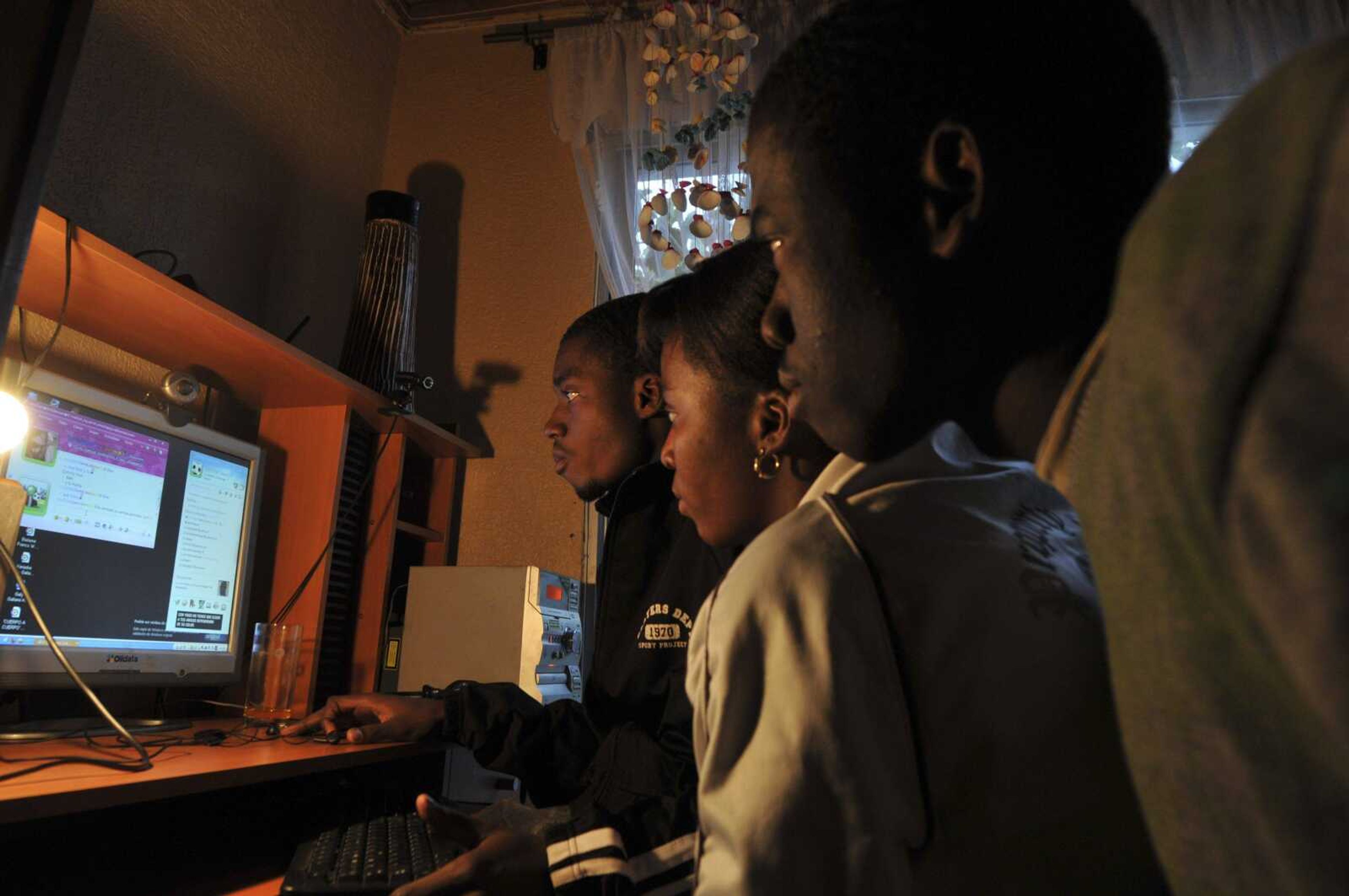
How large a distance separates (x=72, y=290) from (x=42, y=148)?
92 cm

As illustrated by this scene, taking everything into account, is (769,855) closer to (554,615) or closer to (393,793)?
(393,793)

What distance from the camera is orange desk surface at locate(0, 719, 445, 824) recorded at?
854 mm

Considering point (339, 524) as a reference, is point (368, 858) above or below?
below

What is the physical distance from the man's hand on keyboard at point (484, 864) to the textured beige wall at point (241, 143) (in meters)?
1.38

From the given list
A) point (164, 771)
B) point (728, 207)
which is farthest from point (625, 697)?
point (728, 207)

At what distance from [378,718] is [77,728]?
16.8 inches

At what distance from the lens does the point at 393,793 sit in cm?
132

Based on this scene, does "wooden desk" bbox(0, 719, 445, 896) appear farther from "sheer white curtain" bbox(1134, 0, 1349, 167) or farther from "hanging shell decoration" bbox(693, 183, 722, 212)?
"sheer white curtain" bbox(1134, 0, 1349, 167)

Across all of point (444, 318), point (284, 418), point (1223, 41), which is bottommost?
Result: point (284, 418)

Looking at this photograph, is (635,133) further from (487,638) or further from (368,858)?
(368,858)

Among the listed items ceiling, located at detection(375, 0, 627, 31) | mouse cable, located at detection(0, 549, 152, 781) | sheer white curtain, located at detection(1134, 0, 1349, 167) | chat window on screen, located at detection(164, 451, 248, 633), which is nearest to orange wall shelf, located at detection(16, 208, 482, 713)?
chat window on screen, located at detection(164, 451, 248, 633)

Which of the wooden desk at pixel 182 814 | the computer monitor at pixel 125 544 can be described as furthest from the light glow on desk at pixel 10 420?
the wooden desk at pixel 182 814

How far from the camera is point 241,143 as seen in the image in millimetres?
2273

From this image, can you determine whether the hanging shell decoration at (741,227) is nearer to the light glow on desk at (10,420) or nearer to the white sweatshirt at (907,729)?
the light glow on desk at (10,420)
